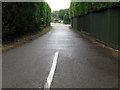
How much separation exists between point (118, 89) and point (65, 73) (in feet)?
6.29

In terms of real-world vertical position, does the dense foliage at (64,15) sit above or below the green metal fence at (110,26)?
above

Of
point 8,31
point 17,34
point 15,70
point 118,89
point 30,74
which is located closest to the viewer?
point 118,89

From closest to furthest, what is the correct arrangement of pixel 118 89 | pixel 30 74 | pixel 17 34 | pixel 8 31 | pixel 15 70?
pixel 118 89 → pixel 30 74 → pixel 15 70 → pixel 8 31 → pixel 17 34

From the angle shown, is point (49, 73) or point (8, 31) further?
point (8, 31)

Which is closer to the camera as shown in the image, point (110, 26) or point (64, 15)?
point (110, 26)

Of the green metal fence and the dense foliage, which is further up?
the dense foliage

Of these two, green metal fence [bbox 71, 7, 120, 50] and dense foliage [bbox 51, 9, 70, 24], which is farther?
dense foliage [bbox 51, 9, 70, 24]

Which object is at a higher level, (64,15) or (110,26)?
(64,15)

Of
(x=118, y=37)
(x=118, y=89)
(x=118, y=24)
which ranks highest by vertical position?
(x=118, y=24)

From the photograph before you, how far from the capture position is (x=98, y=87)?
4.62 m

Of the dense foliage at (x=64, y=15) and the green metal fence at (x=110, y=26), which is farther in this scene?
the dense foliage at (x=64, y=15)

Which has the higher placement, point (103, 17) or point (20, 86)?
point (103, 17)

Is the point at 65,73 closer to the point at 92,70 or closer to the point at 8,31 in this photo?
the point at 92,70

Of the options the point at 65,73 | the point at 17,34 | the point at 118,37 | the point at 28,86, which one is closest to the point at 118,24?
the point at 118,37
